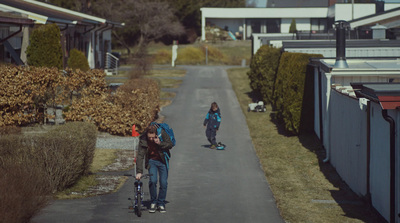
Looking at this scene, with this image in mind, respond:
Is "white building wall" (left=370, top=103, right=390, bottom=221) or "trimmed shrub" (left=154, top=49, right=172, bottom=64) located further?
"trimmed shrub" (left=154, top=49, right=172, bottom=64)

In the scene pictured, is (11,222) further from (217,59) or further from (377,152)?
(217,59)

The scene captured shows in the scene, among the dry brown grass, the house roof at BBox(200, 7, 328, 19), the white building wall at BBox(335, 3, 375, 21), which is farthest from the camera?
the house roof at BBox(200, 7, 328, 19)

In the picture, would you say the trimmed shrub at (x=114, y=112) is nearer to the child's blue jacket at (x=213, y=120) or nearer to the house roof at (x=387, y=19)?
the child's blue jacket at (x=213, y=120)

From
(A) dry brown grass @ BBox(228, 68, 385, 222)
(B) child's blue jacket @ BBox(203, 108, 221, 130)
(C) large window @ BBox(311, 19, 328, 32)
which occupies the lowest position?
(A) dry brown grass @ BBox(228, 68, 385, 222)

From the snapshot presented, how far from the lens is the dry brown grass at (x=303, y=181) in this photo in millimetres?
11312

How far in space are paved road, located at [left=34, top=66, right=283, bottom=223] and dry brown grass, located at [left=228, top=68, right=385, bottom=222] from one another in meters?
0.30

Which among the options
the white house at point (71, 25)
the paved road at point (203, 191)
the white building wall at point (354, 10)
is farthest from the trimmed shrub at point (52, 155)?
the white building wall at point (354, 10)

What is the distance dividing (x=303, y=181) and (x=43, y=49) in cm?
1365

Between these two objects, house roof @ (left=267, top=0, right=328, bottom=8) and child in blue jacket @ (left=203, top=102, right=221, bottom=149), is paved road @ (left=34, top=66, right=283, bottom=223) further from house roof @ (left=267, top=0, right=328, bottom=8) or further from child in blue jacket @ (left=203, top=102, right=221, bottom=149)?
house roof @ (left=267, top=0, right=328, bottom=8)

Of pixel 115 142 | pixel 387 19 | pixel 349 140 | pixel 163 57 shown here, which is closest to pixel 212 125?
pixel 115 142

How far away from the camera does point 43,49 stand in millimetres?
24703

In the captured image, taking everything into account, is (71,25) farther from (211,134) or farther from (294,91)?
(211,134)

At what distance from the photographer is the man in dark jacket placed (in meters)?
10.9

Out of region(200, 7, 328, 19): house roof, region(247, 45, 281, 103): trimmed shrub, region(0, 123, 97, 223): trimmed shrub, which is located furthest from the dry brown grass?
region(200, 7, 328, 19): house roof
